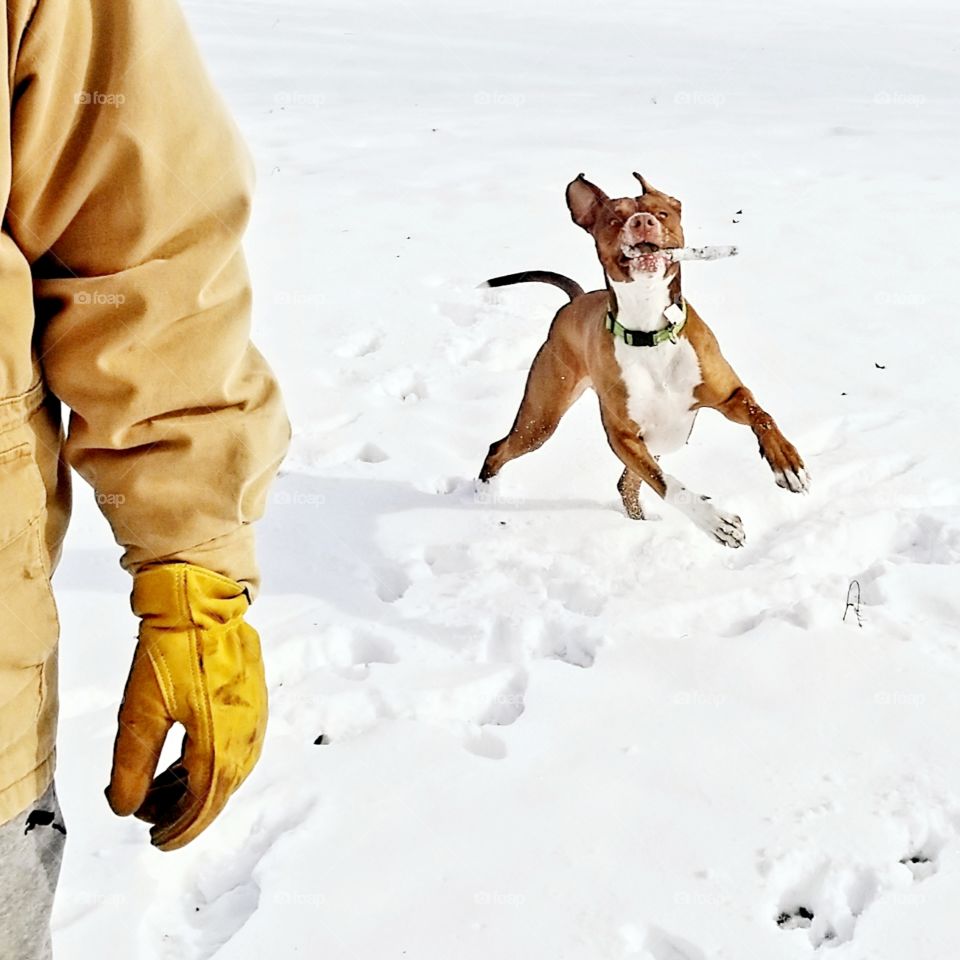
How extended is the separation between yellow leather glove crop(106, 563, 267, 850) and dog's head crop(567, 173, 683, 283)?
2.10 meters

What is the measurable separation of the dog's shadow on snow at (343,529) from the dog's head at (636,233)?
39.3 inches

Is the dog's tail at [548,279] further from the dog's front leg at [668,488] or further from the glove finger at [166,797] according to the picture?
the glove finger at [166,797]

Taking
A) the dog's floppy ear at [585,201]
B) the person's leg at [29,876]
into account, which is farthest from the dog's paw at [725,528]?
the person's leg at [29,876]

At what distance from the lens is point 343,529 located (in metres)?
3.93

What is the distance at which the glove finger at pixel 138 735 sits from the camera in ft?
4.75

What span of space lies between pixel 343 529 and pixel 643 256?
1.34m

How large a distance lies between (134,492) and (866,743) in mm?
1976

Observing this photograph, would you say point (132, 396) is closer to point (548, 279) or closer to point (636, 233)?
point (636, 233)

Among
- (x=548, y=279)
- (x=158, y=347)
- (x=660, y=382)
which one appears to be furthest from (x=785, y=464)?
(x=158, y=347)

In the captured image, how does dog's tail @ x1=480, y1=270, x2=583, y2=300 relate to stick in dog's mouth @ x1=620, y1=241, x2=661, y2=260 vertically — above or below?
below

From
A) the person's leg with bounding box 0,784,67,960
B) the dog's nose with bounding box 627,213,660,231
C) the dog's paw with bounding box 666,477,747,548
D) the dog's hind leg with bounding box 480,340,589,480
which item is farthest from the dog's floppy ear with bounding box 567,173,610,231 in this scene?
the person's leg with bounding box 0,784,67,960

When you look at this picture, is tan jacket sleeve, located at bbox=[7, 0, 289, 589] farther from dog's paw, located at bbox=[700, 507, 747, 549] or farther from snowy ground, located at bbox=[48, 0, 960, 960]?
dog's paw, located at bbox=[700, 507, 747, 549]

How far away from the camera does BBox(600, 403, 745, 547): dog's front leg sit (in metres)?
Result: 3.42

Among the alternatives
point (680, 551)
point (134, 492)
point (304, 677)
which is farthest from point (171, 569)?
point (680, 551)
